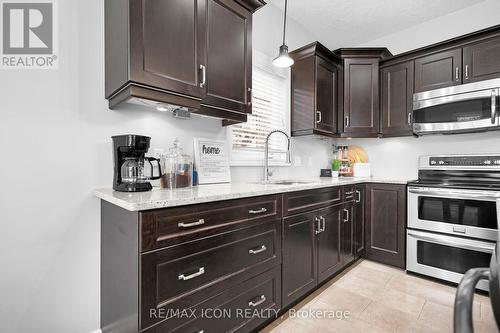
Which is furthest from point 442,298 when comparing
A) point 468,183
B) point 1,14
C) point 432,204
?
point 1,14

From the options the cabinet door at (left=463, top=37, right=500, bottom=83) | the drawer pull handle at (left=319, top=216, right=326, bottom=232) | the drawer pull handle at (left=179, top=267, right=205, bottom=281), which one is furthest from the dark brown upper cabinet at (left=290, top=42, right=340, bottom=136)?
the drawer pull handle at (left=179, top=267, right=205, bottom=281)

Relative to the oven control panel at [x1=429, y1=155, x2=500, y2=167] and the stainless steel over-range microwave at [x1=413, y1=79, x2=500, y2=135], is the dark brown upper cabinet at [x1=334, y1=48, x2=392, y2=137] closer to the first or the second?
the stainless steel over-range microwave at [x1=413, y1=79, x2=500, y2=135]

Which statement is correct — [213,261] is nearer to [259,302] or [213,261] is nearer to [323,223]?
[259,302]

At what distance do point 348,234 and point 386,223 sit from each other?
1.71ft

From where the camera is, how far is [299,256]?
1.95 meters

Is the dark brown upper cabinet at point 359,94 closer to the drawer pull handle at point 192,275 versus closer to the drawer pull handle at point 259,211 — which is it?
the drawer pull handle at point 259,211

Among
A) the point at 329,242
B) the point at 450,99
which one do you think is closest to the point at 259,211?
the point at 329,242

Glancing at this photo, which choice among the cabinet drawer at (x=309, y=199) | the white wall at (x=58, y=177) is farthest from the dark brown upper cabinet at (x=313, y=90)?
the white wall at (x=58, y=177)

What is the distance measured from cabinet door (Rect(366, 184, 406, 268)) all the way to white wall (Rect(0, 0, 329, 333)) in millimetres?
2647

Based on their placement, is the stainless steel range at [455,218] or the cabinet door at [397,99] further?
the cabinet door at [397,99]

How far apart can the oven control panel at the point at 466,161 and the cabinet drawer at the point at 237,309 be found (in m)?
2.41

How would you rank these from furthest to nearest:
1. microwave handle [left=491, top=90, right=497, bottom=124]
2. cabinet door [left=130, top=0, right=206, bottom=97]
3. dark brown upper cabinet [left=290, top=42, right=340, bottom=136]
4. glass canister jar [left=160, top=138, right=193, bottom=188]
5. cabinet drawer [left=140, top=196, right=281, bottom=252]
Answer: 1. dark brown upper cabinet [left=290, top=42, right=340, bottom=136]
2. microwave handle [left=491, top=90, right=497, bottom=124]
3. glass canister jar [left=160, top=138, right=193, bottom=188]
4. cabinet door [left=130, top=0, right=206, bottom=97]
5. cabinet drawer [left=140, top=196, right=281, bottom=252]

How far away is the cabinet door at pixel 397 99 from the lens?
9.67 ft

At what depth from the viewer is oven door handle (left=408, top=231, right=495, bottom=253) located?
7.07 ft
